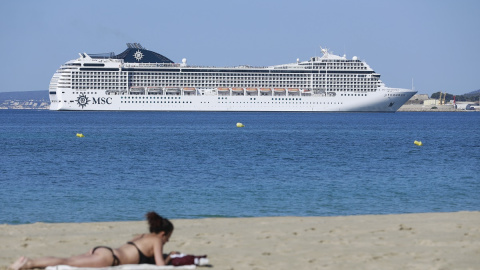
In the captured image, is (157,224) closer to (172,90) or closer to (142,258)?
(142,258)

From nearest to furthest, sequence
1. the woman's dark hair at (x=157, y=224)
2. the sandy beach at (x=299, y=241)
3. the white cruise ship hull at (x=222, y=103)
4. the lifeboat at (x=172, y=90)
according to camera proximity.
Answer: the woman's dark hair at (x=157, y=224) < the sandy beach at (x=299, y=241) < the white cruise ship hull at (x=222, y=103) < the lifeboat at (x=172, y=90)

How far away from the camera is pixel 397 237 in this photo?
34.0 feet

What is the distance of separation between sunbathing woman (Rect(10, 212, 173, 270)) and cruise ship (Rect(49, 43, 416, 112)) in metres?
101

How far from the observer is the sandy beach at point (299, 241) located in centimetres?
887

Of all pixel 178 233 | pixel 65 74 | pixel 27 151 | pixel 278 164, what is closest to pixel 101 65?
pixel 65 74

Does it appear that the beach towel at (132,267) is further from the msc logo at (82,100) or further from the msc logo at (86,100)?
the msc logo at (82,100)

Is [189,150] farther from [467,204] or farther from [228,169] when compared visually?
[467,204]

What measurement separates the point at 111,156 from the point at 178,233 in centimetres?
2153

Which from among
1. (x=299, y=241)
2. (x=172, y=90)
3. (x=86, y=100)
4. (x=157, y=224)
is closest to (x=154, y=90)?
(x=172, y=90)

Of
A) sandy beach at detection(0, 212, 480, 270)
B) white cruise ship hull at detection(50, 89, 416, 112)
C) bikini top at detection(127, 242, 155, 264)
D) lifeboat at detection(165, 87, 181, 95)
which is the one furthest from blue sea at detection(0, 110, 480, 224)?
lifeboat at detection(165, 87, 181, 95)

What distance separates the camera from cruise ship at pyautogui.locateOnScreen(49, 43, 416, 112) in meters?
111

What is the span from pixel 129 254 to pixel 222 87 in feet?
347

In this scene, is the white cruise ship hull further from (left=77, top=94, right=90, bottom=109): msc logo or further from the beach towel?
the beach towel

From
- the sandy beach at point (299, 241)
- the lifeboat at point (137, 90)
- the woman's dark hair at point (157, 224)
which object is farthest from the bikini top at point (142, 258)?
the lifeboat at point (137, 90)
